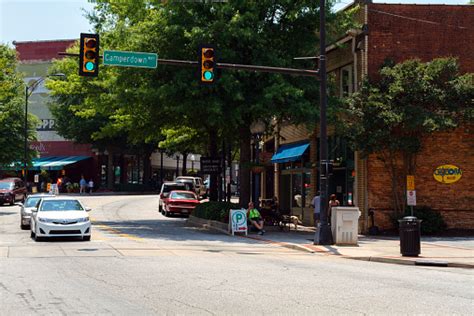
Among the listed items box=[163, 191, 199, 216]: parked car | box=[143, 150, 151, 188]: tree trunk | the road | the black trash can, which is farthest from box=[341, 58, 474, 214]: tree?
box=[143, 150, 151, 188]: tree trunk

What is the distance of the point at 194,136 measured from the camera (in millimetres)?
35438

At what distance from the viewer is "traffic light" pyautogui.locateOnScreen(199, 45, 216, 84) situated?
1792cm

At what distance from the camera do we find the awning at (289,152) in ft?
99.5

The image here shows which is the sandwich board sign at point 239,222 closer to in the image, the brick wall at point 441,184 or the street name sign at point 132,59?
the brick wall at point 441,184

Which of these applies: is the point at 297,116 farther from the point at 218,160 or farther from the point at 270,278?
the point at 270,278

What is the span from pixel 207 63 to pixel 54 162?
50.5 meters

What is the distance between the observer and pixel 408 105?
23.2 m

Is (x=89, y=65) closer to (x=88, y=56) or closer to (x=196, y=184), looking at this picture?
(x=88, y=56)

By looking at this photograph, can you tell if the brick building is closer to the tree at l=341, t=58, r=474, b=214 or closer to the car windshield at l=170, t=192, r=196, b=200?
the tree at l=341, t=58, r=474, b=214

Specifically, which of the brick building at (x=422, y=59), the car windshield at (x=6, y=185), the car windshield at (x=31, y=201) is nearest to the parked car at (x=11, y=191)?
the car windshield at (x=6, y=185)

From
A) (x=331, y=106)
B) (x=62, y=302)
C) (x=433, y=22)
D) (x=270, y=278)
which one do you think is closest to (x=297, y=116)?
(x=331, y=106)

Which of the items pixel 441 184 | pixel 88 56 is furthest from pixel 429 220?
pixel 88 56

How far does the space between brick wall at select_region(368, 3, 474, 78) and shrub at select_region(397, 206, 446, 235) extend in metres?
5.90

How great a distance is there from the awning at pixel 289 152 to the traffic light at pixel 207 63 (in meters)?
12.8
